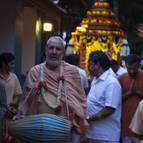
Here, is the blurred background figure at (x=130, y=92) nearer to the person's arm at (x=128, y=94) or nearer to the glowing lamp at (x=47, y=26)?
the person's arm at (x=128, y=94)

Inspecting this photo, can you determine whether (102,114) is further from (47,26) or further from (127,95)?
(47,26)

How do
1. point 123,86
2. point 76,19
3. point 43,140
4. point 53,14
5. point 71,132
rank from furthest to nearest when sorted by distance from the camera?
point 76,19
point 53,14
point 123,86
point 71,132
point 43,140

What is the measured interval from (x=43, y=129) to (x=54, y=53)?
0.96 m

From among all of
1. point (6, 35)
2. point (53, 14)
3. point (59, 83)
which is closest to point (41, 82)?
point (59, 83)

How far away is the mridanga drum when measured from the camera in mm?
5781

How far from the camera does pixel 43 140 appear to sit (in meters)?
5.76

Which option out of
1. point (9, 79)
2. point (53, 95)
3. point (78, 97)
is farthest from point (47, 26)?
point (53, 95)

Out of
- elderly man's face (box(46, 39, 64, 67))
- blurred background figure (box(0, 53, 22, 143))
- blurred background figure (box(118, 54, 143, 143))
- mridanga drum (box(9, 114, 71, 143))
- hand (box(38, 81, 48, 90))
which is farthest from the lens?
blurred background figure (box(0, 53, 22, 143))

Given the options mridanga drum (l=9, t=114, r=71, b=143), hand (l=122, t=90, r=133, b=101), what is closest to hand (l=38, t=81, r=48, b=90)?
mridanga drum (l=9, t=114, r=71, b=143)

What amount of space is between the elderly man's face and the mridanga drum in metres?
0.71

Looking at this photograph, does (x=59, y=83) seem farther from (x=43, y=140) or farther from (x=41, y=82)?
(x=43, y=140)

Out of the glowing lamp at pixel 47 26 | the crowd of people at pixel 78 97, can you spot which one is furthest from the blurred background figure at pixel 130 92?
the glowing lamp at pixel 47 26

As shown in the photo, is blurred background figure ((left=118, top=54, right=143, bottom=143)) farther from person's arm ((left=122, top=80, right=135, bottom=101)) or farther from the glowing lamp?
the glowing lamp

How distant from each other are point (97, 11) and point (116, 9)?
8.34m
